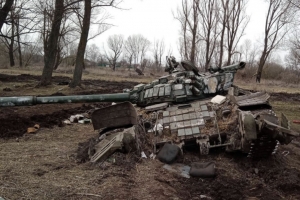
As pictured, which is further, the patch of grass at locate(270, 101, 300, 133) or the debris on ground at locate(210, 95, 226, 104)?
the patch of grass at locate(270, 101, 300, 133)

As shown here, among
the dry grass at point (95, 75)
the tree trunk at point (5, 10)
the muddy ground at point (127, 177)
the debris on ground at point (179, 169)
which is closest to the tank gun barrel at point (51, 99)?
the muddy ground at point (127, 177)

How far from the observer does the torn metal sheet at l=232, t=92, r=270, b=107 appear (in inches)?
231

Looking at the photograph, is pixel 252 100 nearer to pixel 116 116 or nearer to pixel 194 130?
pixel 194 130

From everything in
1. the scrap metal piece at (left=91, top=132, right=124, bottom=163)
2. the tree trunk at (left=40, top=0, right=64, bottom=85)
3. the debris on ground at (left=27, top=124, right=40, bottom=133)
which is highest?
the tree trunk at (left=40, top=0, right=64, bottom=85)

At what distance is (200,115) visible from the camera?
6.32 m

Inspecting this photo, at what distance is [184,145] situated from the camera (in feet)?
19.7

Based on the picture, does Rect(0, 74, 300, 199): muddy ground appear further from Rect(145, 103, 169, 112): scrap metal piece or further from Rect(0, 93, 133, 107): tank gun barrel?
Rect(145, 103, 169, 112): scrap metal piece

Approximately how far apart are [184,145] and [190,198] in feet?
4.92

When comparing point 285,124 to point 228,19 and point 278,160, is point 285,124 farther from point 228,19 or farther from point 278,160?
point 228,19

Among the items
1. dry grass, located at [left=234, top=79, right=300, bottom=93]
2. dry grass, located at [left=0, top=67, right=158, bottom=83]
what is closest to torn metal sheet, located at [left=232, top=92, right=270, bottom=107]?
dry grass, located at [left=234, top=79, right=300, bottom=93]

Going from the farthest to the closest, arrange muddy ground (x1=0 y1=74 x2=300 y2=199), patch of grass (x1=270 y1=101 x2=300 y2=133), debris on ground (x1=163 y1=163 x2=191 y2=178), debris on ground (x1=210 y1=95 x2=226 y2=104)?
patch of grass (x1=270 y1=101 x2=300 y2=133) → debris on ground (x1=210 y1=95 x2=226 y2=104) → debris on ground (x1=163 y1=163 x2=191 y2=178) → muddy ground (x1=0 y1=74 x2=300 y2=199)

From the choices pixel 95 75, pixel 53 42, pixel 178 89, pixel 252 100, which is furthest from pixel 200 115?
pixel 95 75

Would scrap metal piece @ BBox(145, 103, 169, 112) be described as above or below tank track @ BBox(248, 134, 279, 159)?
above

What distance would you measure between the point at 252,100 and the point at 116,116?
2505 mm
